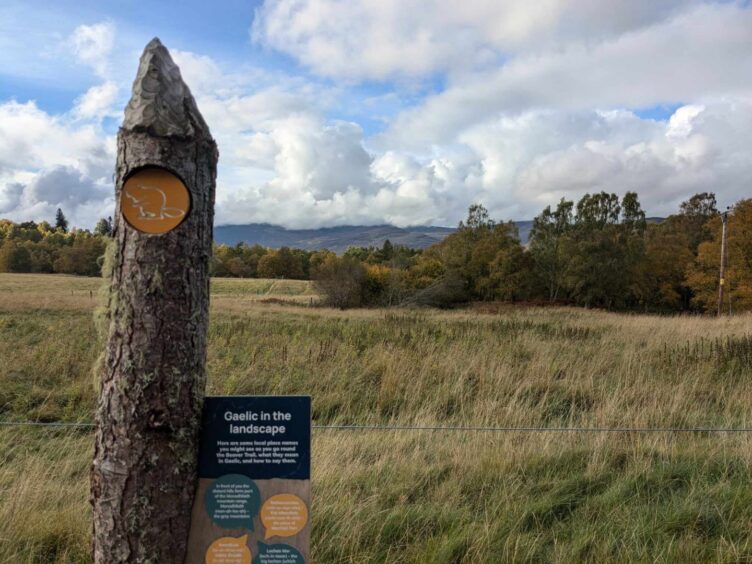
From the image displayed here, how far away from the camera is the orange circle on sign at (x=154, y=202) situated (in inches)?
70.6

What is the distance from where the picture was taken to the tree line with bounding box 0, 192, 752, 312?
37812 mm

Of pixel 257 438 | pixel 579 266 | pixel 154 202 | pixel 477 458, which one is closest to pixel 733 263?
pixel 579 266

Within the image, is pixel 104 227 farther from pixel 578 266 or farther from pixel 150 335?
→ pixel 578 266

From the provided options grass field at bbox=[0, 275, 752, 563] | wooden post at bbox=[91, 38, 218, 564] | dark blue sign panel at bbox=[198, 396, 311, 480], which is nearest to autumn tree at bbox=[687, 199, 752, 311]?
grass field at bbox=[0, 275, 752, 563]

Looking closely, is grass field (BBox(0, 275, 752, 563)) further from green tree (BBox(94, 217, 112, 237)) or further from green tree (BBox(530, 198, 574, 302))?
green tree (BBox(530, 198, 574, 302))

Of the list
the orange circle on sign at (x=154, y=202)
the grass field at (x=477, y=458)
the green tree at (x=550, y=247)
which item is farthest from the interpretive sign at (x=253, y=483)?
the green tree at (x=550, y=247)

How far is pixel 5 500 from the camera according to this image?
3266 millimetres

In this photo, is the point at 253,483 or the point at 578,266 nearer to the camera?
the point at 253,483

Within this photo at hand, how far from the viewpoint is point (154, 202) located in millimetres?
1794

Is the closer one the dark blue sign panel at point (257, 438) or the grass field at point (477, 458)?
the dark blue sign panel at point (257, 438)

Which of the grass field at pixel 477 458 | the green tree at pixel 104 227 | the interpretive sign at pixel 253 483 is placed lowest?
the grass field at pixel 477 458

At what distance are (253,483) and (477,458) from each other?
2.43 metres

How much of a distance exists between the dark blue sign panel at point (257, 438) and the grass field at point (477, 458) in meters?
1.08

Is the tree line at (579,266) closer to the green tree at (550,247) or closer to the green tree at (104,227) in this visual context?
the green tree at (550,247)
